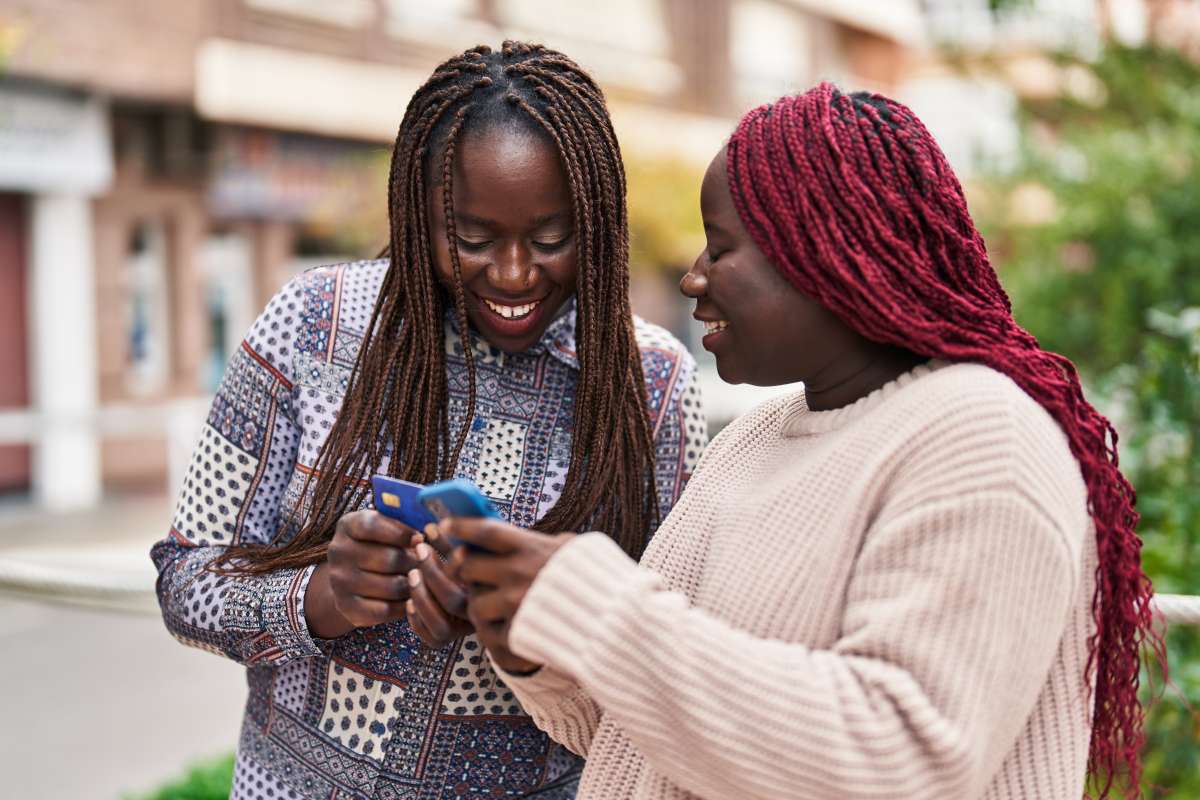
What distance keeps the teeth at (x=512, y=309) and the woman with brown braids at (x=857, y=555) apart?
376 mm

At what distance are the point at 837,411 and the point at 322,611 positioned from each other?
0.73m

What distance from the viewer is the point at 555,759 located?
192cm

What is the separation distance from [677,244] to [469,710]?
14003 millimetres

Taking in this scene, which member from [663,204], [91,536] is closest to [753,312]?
[91,536]

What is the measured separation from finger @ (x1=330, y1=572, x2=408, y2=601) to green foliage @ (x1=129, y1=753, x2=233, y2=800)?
80.9 inches

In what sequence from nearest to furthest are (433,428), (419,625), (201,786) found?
(419,625) → (433,428) → (201,786)

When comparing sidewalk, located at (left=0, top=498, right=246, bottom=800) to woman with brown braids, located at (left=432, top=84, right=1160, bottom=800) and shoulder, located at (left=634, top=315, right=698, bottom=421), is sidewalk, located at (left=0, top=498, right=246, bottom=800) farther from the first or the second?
woman with brown braids, located at (left=432, top=84, right=1160, bottom=800)

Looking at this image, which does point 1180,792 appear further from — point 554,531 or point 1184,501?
point 554,531

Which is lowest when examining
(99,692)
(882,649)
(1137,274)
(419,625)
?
(99,692)

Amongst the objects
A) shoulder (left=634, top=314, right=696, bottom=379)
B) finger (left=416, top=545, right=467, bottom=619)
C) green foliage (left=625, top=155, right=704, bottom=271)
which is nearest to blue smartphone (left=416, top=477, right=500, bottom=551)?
finger (left=416, top=545, right=467, bottom=619)

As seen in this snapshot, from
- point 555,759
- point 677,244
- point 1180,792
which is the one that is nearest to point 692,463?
point 555,759

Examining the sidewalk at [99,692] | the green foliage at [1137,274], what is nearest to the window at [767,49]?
the green foliage at [1137,274]

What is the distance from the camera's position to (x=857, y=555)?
135cm

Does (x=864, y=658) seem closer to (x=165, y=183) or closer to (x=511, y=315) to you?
(x=511, y=315)
